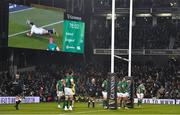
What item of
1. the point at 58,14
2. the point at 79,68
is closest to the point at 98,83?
the point at 79,68

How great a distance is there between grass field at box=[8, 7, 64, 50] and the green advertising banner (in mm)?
557

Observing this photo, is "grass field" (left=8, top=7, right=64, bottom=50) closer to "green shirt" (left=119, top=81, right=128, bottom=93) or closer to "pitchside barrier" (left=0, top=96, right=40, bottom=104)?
"pitchside barrier" (left=0, top=96, right=40, bottom=104)

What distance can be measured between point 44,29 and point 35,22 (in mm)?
1249

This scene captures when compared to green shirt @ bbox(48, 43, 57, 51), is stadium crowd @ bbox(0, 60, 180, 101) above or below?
below

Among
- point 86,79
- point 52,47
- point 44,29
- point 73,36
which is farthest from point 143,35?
point 44,29

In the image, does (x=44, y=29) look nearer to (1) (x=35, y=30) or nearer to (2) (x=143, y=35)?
(1) (x=35, y=30)

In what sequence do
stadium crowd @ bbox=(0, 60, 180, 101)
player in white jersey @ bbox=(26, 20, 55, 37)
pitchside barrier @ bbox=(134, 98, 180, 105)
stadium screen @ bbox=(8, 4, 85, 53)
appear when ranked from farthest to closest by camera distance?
pitchside barrier @ bbox=(134, 98, 180, 105)
stadium crowd @ bbox=(0, 60, 180, 101)
player in white jersey @ bbox=(26, 20, 55, 37)
stadium screen @ bbox=(8, 4, 85, 53)

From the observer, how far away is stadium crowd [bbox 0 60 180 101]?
155 ft

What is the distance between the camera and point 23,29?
145ft

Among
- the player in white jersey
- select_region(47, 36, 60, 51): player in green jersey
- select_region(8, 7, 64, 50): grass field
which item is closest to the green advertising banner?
select_region(8, 7, 64, 50): grass field

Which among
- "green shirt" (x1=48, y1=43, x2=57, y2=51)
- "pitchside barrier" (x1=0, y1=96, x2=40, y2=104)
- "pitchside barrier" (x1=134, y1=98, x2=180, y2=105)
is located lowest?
"pitchside barrier" (x1=134, y1=98, x2=180, y2=105)

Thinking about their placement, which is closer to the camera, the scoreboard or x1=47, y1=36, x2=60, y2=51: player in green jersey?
x1=47, y1=36, x2=60, y2=51: player in green jersey

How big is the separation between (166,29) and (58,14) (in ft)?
49.0

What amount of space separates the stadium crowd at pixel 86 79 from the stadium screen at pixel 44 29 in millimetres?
3423
